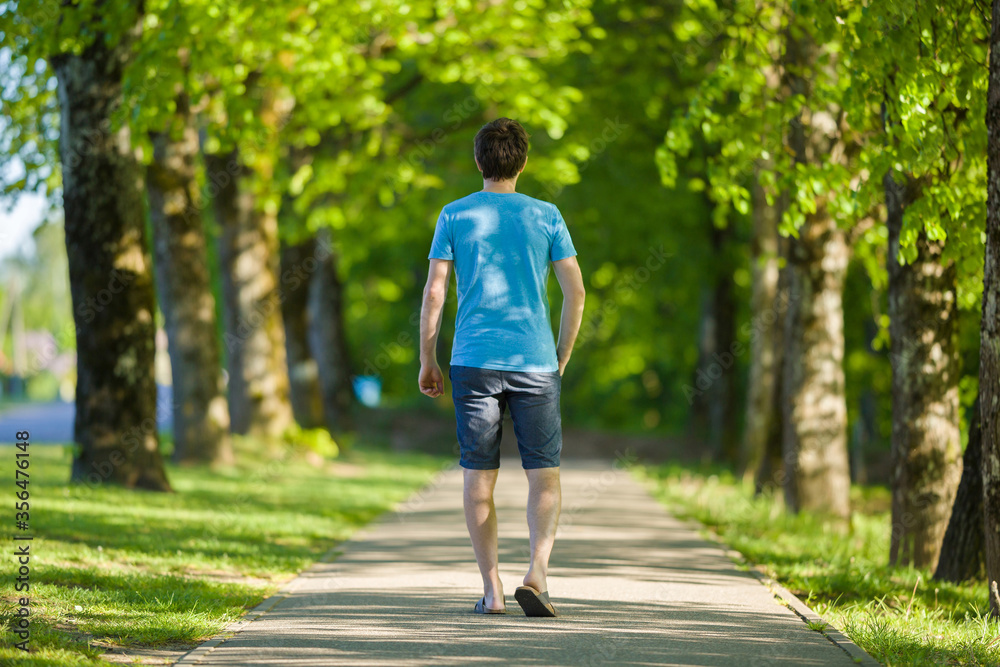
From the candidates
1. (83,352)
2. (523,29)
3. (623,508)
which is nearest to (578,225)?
(523,29)

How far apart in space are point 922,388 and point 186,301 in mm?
8936

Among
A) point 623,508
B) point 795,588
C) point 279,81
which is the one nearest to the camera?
point 795,588

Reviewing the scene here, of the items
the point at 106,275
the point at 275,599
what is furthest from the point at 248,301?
the point at 275,599

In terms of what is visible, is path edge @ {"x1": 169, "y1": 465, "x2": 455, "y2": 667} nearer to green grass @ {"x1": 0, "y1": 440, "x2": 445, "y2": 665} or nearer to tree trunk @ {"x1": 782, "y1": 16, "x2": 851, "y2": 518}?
green grass @ {"x1": 0, "y1": 440, "x2": 445, "y2": 665}

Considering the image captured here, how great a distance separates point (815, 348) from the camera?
434 inches

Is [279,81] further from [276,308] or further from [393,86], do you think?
[393,86]

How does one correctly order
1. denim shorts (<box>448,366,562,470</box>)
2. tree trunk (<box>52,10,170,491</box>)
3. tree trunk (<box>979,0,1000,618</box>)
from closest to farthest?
denim shorts (<box>448,366,562,470</box>)
tree trunk (<box>979,0,1000,618</box>)
tree trunk (<box>52,10,170,491</box>)

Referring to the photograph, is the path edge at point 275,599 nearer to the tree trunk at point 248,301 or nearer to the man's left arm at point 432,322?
the man's left arm at point 432,322

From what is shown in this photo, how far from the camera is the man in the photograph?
5.18 meters

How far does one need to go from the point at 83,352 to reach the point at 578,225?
42.0 feet

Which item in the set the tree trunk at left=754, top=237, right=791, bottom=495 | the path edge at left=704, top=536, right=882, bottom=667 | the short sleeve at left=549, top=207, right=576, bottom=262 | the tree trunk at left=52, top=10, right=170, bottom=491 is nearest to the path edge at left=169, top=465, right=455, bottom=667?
the short sleeve at left=549, top=207, right=576, bottom=262

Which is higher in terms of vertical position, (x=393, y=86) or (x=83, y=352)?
(x=393, y=86)

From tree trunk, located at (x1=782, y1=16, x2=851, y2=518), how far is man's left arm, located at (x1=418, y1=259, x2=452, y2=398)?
6.49 meters

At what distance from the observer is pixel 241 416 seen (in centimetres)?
1591
